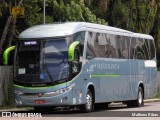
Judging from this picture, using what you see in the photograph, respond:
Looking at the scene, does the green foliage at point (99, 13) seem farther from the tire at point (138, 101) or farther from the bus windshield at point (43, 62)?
the bus windshield at point (43, 62)

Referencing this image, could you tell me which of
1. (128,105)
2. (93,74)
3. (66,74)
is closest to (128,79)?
(128,105)

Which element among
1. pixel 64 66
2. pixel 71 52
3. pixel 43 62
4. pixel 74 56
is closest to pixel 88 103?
pixel 64 66

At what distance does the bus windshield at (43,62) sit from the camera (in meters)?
20.8

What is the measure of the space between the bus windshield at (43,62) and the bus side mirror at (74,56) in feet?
1.09

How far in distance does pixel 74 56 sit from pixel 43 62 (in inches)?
49.7

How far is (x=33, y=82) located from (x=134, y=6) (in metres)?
20.0

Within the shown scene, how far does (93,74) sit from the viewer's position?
2289 centimetres

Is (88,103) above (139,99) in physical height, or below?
above

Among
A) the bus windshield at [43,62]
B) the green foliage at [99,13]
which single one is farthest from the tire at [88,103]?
the green foliage at [99,13]

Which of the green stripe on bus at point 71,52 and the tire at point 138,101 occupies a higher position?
the green stripe on bus at point 71,52

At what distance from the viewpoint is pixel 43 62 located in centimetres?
2098

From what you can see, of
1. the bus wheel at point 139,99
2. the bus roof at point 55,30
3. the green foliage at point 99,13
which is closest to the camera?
the bus roof at point 55,30

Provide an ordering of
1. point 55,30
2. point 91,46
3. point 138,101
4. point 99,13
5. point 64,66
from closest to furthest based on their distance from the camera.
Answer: point 64,66 → point 55,30 → point 91,46 → point 138,101 → point 99,13

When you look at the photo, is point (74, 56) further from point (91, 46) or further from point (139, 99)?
point (139, 99)
